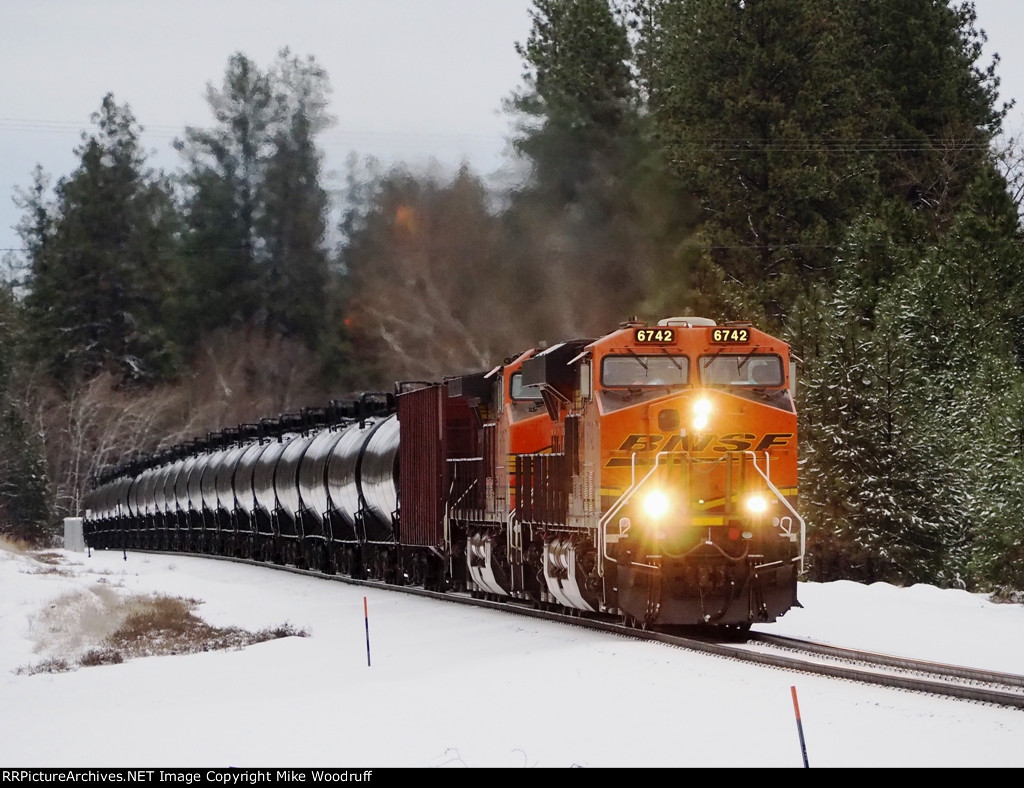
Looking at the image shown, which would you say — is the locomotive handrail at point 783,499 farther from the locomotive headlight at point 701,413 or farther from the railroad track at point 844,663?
the railroad track at point 844,663

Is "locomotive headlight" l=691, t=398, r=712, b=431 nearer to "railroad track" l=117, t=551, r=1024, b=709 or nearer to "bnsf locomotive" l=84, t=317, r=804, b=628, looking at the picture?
"bnsf locomotive" l=84, t=317, r=804, b=628

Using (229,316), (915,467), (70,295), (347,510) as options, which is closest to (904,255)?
(915,467)

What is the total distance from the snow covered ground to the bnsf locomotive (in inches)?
33.7

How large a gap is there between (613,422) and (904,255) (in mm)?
29831

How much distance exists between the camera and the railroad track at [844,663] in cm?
1246

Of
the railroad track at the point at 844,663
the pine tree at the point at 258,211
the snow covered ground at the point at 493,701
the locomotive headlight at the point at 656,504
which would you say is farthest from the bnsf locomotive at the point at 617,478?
the pine tree at the point at 258,211

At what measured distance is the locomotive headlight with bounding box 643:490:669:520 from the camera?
54.1 feet

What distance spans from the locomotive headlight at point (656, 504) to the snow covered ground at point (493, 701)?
1451 millimetres

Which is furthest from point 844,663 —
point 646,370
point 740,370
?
point 646,370

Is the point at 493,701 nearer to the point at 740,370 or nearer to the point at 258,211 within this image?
the point at 740,370

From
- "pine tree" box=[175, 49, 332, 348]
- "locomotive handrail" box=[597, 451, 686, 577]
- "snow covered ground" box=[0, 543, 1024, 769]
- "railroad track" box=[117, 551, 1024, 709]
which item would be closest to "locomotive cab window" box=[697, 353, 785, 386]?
"locomotive handrail" box=[597, 451, 686, 577]

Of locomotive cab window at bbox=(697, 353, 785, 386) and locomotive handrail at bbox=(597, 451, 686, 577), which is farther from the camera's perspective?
locomotive cab window at bbox=(697, 353, 785, 386)

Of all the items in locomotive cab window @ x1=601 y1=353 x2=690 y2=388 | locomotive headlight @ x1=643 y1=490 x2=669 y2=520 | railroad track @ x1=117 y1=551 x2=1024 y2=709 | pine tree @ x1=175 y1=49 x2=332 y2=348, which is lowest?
railroad track @ x1=117 y1=551 x2=1024 y2=709

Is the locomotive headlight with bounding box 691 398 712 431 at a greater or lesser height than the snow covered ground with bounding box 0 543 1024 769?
greater
